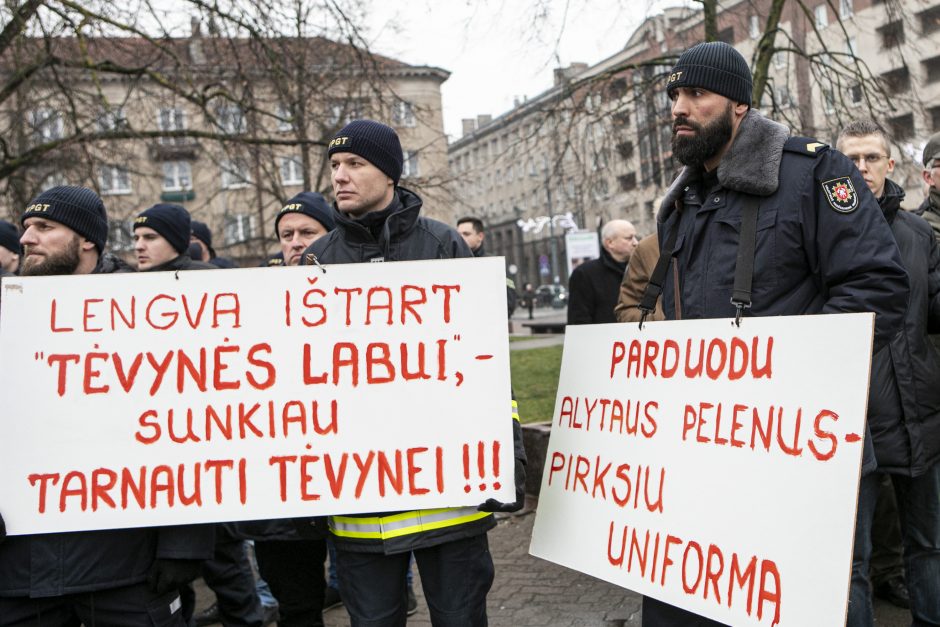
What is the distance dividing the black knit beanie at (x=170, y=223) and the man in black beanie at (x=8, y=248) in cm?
91

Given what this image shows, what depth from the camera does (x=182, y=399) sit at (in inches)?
104

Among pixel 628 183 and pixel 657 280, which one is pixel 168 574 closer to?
pixel 657 280

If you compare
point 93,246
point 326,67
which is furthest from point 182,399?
point 326,67

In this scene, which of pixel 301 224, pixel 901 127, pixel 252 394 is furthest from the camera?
pixel 901 127

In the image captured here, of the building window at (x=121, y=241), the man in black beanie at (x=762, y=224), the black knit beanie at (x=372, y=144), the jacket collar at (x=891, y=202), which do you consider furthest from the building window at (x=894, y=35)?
the building window at (x=121, y=241)

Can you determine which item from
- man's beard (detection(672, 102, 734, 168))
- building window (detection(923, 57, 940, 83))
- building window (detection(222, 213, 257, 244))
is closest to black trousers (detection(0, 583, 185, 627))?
man's beard (detection(672, 102, 734, 168))

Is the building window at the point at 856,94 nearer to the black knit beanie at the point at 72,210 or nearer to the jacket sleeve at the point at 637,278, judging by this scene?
the jacket sleeve at the point at 637,278

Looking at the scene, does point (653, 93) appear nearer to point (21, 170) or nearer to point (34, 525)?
point (21, 170)

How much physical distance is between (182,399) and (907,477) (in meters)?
2.58

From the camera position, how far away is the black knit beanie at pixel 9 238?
14.7 ft

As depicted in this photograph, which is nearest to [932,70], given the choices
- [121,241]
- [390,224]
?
[121,241]

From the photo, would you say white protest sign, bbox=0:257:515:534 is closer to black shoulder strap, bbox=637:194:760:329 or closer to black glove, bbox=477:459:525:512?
black glove, bbox=477:459:525:512

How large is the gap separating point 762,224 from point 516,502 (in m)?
1.07

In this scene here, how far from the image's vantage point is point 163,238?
13.0 feet
